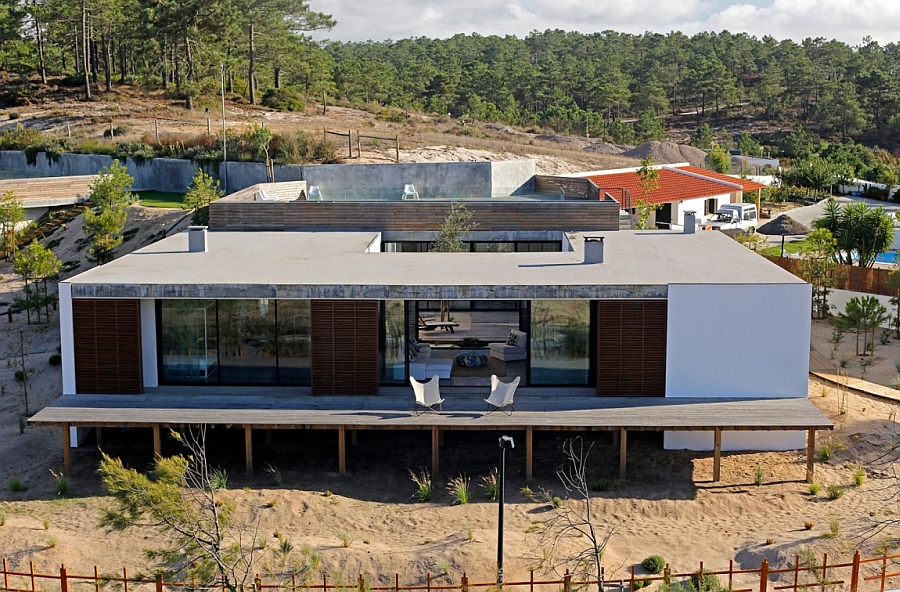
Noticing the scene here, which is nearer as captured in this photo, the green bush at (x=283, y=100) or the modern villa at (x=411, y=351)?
the modern villa at (x=411, y=351)

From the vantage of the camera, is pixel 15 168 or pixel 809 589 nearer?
pixel 809 589

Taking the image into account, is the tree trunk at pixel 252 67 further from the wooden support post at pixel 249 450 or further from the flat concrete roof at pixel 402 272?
the wooden support post at pixel 249 450

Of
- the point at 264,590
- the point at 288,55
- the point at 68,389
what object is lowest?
the point at 264,590

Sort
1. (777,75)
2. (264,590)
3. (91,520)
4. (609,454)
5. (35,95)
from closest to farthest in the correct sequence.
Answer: (264,590), (91,520), (609,454), (35,95), (777,75)

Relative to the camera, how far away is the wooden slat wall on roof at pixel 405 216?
2708 cm

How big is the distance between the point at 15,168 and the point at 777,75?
8044cm

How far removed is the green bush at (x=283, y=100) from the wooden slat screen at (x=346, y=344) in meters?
45.5

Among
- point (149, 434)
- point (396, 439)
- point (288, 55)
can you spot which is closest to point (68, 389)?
point (149, 434)

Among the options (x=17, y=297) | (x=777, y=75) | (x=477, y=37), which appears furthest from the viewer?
(x=477, y=37)

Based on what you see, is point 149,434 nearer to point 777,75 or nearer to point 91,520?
point 91,520

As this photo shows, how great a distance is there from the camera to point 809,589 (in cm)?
1354

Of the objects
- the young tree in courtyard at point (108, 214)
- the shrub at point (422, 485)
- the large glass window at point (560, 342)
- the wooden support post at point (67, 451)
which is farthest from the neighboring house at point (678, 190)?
the wooden support post at point (67, 451)

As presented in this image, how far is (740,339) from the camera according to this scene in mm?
18234

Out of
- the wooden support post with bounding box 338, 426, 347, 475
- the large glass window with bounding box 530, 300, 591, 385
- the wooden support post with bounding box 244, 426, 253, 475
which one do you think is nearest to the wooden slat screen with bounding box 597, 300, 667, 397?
the large glass window with bounding box 530, 300, 591, 385
